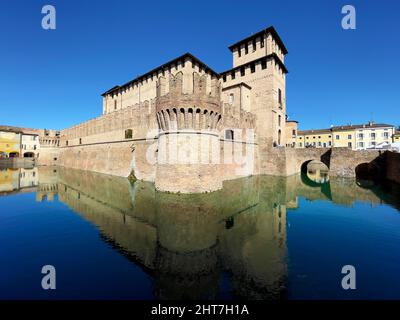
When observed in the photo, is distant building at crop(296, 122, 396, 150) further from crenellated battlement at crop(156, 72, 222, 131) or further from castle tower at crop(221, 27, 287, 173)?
crenellated battlement at crop(156, 72, 222, 131)

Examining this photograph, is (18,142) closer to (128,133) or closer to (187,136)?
(128,133)

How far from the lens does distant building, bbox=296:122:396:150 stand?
48375 millimetres

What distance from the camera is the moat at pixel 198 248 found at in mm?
4836

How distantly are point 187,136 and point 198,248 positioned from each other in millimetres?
9887

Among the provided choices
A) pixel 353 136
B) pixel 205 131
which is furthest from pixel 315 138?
pixel 205 131

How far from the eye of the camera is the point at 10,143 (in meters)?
54.8

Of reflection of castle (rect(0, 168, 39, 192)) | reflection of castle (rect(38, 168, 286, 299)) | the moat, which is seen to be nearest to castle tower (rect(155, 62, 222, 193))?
reflection of castle (rect(38, 168, 286, 299))

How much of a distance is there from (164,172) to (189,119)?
4.75 metres

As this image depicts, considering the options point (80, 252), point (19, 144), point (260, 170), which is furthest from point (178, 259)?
point (19, 144)

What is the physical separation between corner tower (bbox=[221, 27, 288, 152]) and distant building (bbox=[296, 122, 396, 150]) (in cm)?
2966

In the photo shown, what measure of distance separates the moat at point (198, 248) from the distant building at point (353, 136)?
4774 centimetres

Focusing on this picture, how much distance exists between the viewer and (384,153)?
25.0m

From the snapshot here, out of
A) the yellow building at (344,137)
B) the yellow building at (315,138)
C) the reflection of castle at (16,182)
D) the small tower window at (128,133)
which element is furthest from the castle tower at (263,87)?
Answer: the yellow building at (344,137)

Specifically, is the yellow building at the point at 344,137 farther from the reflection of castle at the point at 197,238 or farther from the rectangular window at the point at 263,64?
the reflection of castle at the point at 197,238
